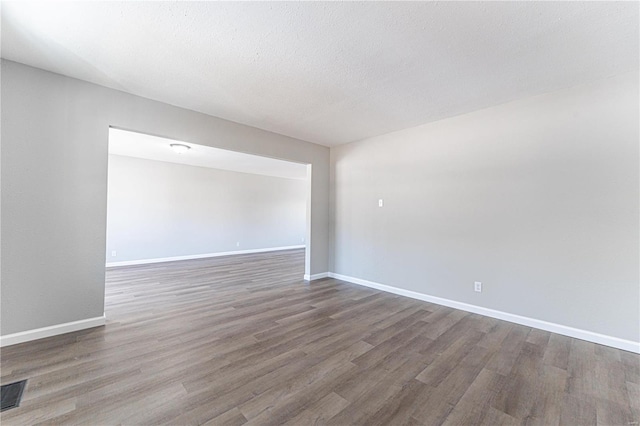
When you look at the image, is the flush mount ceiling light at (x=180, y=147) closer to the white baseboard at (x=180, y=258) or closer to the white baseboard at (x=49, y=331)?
the white baseboard at (x=180, y=258)

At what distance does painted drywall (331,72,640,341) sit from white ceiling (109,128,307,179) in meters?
3.22

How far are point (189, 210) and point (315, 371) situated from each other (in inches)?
255

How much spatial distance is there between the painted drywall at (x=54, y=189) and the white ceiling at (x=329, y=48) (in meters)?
0.23

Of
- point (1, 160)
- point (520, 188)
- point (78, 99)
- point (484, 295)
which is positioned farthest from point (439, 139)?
point (1, 160)

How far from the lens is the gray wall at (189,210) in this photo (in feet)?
20.2

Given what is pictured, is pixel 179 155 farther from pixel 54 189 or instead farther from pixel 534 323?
pixel 534 323

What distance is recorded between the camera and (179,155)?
5.99 m

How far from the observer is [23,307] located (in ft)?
7.79

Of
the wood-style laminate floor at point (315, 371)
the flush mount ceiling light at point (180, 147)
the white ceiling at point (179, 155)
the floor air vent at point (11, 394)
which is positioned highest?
the white ceiling at point (179, 155)

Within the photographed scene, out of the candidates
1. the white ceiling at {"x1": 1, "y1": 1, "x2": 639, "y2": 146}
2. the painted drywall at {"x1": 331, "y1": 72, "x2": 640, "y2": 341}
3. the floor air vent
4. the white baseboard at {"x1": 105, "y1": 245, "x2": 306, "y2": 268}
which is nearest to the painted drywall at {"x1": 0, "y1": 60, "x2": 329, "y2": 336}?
the white ceiling at {"x1": 1, "y1": 1, "x2": 639, "y2": 146}

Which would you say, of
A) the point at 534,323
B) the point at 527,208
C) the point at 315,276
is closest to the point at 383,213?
the point at 315,276

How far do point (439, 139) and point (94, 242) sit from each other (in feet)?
14.4

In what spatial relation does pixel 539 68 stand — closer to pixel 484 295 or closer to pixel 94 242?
pixel 484 295

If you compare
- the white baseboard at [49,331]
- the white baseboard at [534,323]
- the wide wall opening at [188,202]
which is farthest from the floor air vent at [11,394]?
the white baseboard at [534,323]
